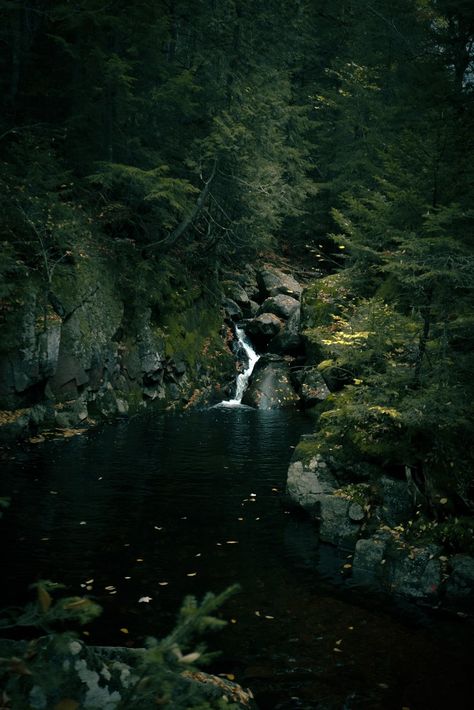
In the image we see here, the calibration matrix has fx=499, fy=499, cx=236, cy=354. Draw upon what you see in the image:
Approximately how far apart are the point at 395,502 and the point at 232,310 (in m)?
19.8

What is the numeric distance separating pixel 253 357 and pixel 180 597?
65.6 ft

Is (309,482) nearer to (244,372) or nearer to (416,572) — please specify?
(416,572)

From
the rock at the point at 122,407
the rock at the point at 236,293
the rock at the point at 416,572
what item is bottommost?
the rock at the point at 416,572

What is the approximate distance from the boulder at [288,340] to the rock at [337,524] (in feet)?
53.8

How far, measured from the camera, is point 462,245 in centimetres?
914

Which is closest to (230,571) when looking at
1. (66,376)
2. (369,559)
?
(369,559)

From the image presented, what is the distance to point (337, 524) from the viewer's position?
1031cm

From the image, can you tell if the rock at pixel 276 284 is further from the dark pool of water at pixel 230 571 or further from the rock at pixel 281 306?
the dark pool of water at pixel 230 571

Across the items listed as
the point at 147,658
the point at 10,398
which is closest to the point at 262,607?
the point at 147,658

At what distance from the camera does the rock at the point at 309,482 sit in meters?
11.5

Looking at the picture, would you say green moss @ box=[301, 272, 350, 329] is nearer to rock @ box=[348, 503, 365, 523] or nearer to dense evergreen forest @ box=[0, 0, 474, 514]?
dense evergreen forest @ box=[0, 0, 474, 514]

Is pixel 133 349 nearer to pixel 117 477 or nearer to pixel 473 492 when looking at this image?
pixel 117 477

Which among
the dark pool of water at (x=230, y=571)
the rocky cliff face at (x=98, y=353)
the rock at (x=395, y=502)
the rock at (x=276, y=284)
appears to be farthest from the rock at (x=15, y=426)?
the rock at (x=276, y=284)

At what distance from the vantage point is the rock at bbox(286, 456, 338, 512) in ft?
37.6
